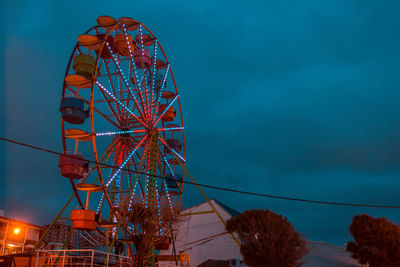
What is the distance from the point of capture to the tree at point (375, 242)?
20891 millimetres

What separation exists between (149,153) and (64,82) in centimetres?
622

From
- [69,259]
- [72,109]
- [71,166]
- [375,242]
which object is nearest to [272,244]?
[375,242]

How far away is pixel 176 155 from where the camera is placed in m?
26.3

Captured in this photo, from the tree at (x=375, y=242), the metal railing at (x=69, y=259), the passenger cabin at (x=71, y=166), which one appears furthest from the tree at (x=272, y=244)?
the passenger cabin at (x=71, y=166)

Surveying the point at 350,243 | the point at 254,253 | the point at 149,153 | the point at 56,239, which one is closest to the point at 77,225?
the point at 149,153

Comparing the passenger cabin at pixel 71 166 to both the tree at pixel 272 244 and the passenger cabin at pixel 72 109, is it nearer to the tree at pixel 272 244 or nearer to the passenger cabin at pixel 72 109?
the passenger cabin at pixel 72 109

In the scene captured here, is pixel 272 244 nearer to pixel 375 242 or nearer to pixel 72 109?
pixel 375 242

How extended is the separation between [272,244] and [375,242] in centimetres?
663

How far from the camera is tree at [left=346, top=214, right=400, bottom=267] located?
2089 centimetres

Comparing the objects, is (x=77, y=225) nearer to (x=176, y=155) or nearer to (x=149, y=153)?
(x=149, y=153)

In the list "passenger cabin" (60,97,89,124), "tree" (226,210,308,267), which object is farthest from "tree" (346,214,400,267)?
"passenger cabin" (60,97,89,124)

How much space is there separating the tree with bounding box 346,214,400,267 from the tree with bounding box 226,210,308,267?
4.10 meters

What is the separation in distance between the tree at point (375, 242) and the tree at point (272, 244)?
410cm

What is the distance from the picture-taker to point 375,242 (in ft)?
69.9
